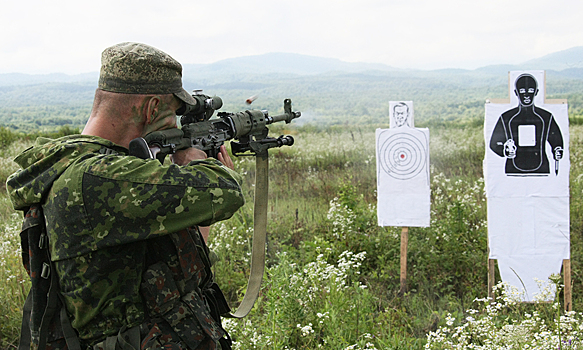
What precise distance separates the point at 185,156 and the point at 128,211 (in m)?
0.49

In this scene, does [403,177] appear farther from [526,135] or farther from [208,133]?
[208,133]

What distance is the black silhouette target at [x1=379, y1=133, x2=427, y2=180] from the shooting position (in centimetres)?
455

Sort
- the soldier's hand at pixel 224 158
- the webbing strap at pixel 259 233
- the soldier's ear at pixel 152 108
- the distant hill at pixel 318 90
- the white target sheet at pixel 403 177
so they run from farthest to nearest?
the distant hill at pixel 318 90 → the white target sheet at pixel 403 177 → the webbing strap at pixel 259 233 → the soldier's hand at pixel 224 158 → the soldier's ear at pixel 152 108

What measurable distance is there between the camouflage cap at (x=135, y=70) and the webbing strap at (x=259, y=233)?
94cm

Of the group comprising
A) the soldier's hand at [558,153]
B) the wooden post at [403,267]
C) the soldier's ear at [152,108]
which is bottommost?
the wooden post at [403,267]

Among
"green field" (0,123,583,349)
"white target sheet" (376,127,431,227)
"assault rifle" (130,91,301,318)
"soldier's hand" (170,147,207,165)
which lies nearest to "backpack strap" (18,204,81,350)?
"assault rifle" (130,91,301,318)

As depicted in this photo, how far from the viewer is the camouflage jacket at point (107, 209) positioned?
135 cm

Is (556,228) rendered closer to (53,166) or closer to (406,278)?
(406,278)

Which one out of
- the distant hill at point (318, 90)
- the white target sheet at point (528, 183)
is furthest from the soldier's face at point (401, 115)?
the distant hill at point (318, 90)

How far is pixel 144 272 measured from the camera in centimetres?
153

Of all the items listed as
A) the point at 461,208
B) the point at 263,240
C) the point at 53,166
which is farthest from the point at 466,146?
the point at 53,166

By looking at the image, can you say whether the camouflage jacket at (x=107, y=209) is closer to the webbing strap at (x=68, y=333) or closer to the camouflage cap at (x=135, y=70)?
the webbing strap at (x=68, y=333)

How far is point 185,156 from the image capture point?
1.81 m

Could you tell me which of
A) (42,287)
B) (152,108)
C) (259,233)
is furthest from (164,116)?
(259,233)
